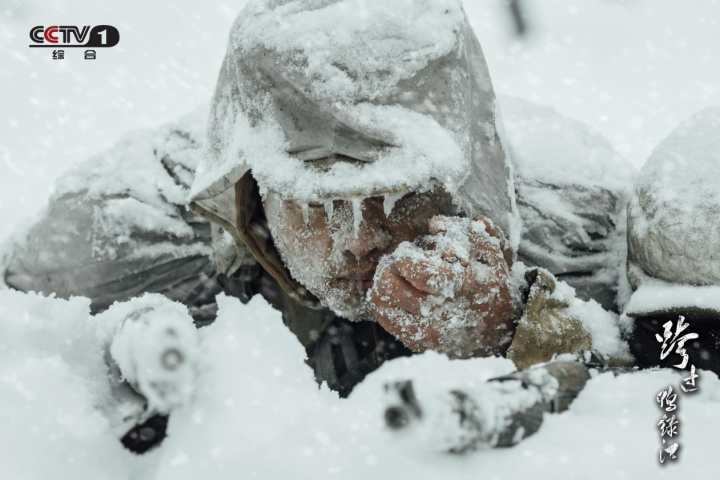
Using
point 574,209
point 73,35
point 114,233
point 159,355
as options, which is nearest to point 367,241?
point 574,209

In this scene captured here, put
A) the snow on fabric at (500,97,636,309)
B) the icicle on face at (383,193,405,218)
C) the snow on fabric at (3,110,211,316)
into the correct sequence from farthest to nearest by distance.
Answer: the snow on fabric at (3,110,211,316)
the snow on fabric at (500,97,636,309)
the icicle on face at (383,193,405,218)

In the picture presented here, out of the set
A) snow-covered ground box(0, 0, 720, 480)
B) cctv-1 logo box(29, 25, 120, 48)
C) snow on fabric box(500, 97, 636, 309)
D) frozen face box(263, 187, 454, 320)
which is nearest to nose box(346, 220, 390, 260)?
frozen face box(263, 187, 454, 320)

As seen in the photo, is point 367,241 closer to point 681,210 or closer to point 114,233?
point 681,210

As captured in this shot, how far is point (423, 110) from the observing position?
151 cm

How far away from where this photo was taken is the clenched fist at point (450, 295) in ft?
4.51

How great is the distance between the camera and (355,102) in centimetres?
147

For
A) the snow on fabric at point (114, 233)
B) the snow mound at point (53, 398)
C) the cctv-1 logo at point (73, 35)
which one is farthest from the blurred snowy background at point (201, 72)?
the snow mound at point (53, 398)

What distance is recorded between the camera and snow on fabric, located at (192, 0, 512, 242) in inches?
57.7

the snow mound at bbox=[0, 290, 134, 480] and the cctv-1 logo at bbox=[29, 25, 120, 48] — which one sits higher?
the snow mound at bbox=[0, 290, 134, 480]

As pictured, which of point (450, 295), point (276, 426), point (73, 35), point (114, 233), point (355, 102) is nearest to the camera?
point (276, 426)

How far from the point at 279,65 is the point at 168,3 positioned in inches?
147

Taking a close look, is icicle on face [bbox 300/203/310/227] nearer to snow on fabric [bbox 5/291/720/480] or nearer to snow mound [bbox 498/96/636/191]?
snow mound [bbox 498/96/636/191]

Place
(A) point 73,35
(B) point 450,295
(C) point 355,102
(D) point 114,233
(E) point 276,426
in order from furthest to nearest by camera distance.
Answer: (A) point 73,35
(D) point 114,233
(C) point 355,102
(B) point 450,295
(E) point 276,426

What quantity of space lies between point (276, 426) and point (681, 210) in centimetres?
95
